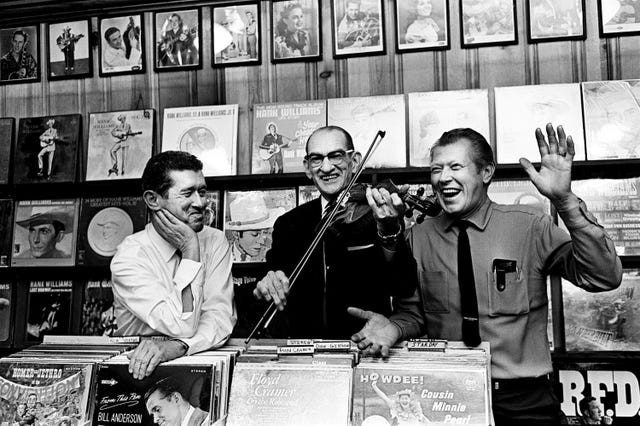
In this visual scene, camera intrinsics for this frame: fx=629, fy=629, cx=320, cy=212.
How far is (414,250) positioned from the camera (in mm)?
2305

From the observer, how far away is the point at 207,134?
3678 mm

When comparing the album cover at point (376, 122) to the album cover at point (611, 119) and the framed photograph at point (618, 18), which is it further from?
the framed photograph at point (618, 18)

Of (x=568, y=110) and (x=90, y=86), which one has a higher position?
(x=90, y=86)

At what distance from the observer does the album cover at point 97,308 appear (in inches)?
144

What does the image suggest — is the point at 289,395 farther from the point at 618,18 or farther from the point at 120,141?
the point at 618,18

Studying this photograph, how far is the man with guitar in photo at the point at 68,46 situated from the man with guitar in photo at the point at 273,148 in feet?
4.68

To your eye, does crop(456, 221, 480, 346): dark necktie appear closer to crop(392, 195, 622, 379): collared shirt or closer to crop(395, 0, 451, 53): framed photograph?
crop(392, 195, 622, 379): collared shirt

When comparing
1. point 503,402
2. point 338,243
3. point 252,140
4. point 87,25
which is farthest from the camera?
point 87,25

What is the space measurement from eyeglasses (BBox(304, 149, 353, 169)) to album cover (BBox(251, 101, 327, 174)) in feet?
3.50

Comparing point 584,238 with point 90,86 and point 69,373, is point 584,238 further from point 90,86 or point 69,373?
point 90,86

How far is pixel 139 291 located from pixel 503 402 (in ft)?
3.97

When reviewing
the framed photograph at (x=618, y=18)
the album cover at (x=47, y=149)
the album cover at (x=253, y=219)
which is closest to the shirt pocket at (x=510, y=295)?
the album cover at (x=253, y=219)

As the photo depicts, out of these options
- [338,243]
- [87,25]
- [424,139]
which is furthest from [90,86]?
[338,243]

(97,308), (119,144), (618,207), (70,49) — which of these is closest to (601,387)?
(618,207)
